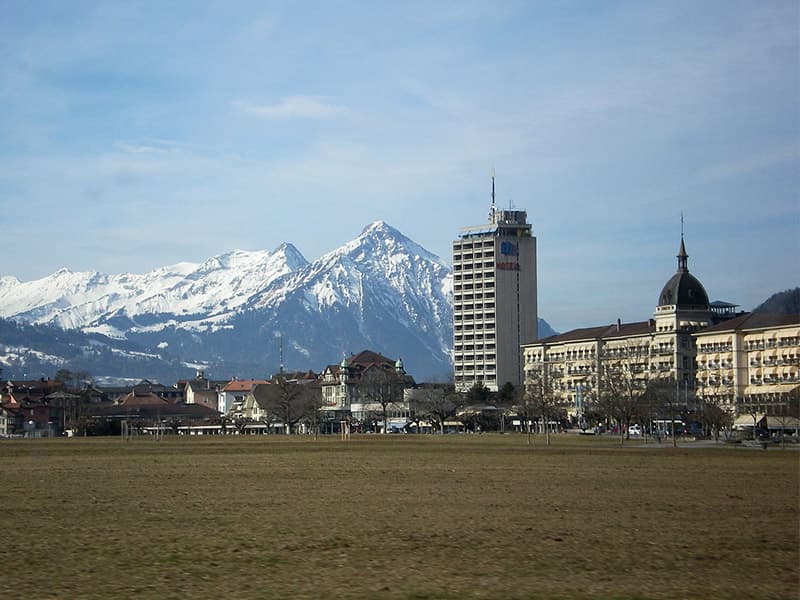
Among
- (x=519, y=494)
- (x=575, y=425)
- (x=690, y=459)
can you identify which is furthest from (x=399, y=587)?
(x=575, y=425)

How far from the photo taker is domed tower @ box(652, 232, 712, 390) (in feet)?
585

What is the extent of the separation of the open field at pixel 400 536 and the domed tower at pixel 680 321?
132619 millimetres

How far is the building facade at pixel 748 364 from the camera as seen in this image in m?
145

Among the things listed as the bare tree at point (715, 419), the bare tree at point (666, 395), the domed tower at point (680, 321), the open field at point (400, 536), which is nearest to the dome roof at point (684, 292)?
the domed tower at point (680, 321)

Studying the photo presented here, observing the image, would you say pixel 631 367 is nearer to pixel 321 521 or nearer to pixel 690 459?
pixel 690 459

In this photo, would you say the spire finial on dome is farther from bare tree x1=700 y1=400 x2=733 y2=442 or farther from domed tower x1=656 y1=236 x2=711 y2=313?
bare tree x1=700 y1=400 x2=733 y2=442

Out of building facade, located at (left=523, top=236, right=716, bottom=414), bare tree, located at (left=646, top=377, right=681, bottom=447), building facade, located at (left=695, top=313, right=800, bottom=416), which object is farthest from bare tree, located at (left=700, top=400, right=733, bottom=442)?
building facade, located at (left=523, top=236, right=716, bottom=414)

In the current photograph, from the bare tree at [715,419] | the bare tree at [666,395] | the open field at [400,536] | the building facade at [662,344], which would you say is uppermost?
the building facade at [662,344]

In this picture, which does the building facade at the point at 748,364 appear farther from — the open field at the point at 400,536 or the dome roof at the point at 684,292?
the open field at the point at 400,536

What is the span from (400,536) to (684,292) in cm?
16734

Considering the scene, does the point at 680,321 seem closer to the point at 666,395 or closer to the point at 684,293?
the point at 684,293

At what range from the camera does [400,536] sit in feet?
88.4

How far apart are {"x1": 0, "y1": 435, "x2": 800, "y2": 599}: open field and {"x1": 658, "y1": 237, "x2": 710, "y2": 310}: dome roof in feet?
466

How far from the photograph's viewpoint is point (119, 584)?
20703mm
